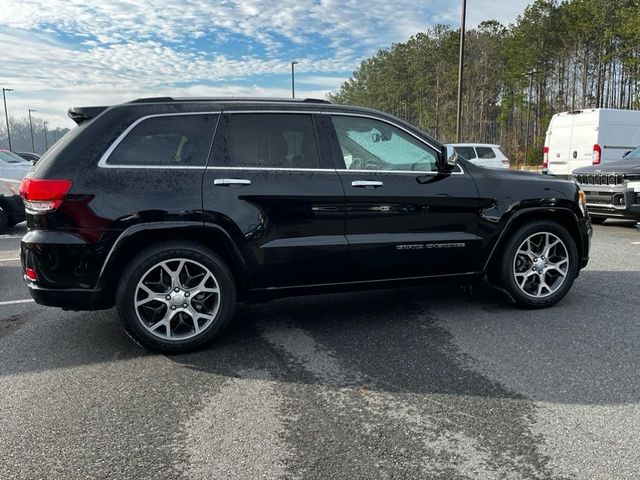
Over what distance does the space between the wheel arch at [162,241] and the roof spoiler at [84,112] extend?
Result: 37.5 inches

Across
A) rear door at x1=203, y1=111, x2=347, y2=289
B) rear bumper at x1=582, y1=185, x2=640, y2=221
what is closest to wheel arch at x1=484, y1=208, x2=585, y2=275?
rear door at x1=203, y1=111, x2=347, y2=289

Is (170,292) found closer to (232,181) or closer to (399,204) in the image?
(232,181)

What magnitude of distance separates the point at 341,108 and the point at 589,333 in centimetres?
267

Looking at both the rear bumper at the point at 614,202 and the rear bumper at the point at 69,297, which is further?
the rear bumper at the point at 614,202

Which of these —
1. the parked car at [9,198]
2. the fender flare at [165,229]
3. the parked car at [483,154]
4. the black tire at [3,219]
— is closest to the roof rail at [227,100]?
the fender flare at [165,229]

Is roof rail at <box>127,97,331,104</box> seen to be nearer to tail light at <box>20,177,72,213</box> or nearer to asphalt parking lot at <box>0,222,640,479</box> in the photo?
tail light at <box>20,177,72,213</box>

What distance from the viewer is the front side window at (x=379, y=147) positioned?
4.40 m

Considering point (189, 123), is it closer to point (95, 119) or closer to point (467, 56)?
point (95, 119)

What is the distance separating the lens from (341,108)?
14.7 ft

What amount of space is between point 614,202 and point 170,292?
8.43 metres

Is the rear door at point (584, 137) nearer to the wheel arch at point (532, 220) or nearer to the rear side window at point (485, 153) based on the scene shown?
the rear side window at point (485, 153)

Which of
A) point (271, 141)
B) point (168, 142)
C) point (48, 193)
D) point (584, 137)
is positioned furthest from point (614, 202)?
point (48, 193)

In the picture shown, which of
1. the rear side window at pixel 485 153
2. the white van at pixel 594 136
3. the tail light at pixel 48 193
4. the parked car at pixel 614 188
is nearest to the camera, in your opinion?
the tail light at pixel 48 193

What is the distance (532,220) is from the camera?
16.3 feet
